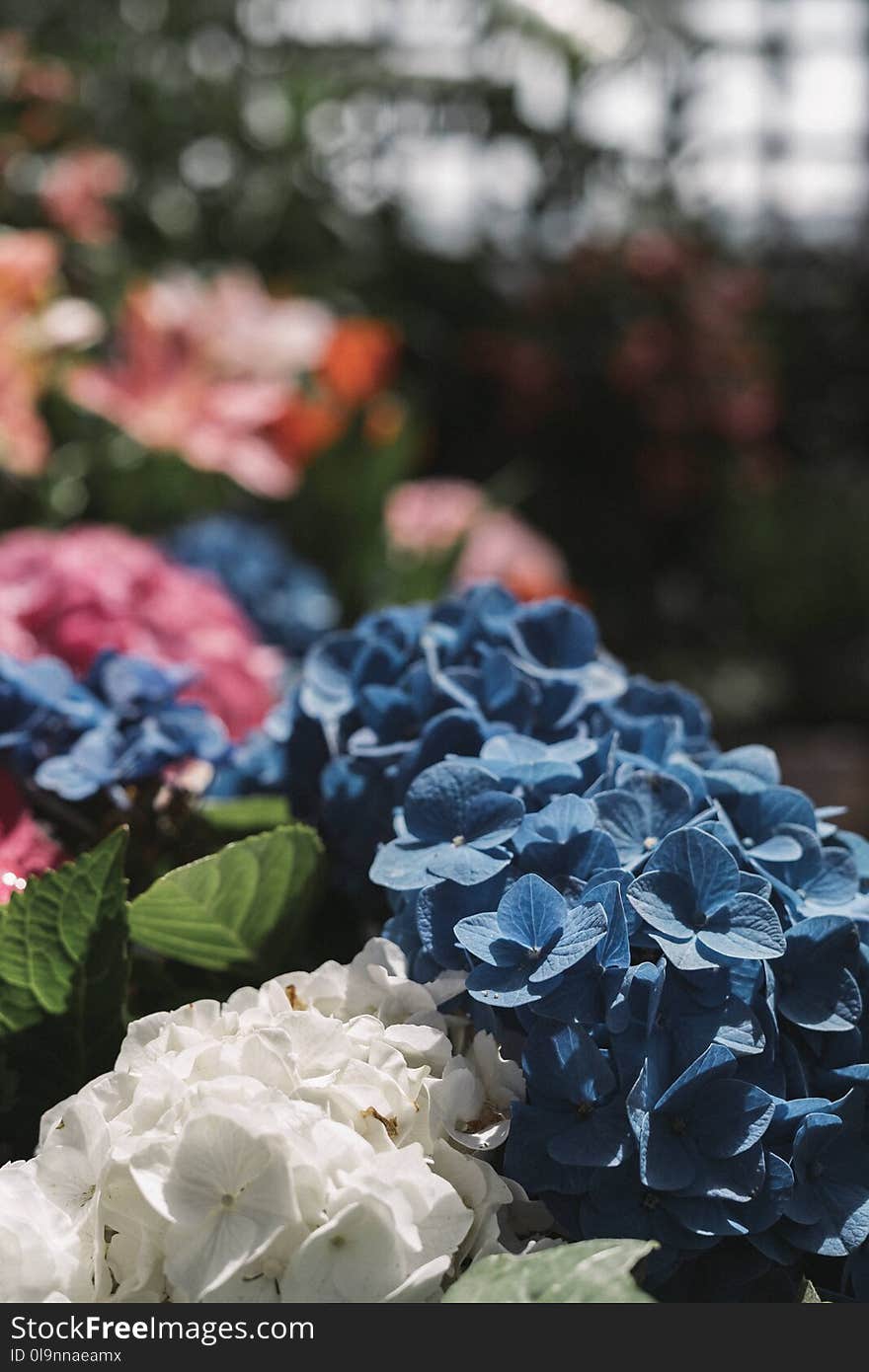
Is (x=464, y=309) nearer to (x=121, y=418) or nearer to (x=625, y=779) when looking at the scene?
(x=121, y=418)

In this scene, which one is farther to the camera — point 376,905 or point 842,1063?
point 376,905

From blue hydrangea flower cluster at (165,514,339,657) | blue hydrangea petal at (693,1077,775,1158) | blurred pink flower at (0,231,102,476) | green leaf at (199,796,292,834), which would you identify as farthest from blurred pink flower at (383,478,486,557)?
blue hydrangea petal at (693,1077,775,1158)

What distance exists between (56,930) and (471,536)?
4.65 ft

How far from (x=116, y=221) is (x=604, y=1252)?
7.39 feet

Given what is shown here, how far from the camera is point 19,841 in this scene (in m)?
0.84

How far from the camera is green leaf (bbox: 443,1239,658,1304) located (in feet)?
1.78

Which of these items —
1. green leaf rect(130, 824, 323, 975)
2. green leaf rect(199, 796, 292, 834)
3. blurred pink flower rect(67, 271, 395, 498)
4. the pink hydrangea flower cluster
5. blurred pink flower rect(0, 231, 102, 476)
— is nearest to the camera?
green leaf rect(130, 824, 323, 975)

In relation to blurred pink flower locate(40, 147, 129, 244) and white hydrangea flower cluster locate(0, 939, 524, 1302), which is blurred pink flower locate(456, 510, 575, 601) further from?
white hydrangea flower cluster locate(0, 939, 524, 1302)

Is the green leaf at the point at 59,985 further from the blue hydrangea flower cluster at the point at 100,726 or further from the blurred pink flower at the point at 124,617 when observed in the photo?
the blurred pink flower at the point at 124,617

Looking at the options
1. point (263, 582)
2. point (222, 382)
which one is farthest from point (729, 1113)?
point (222, 382)

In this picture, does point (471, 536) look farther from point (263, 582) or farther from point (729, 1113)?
point (729, 1113)

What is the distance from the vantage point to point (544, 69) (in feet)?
10.6

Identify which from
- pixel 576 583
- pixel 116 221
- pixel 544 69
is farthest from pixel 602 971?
pixel 576 583

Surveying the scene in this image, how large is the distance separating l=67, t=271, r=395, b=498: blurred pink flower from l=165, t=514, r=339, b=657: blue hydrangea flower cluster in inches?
3.8
